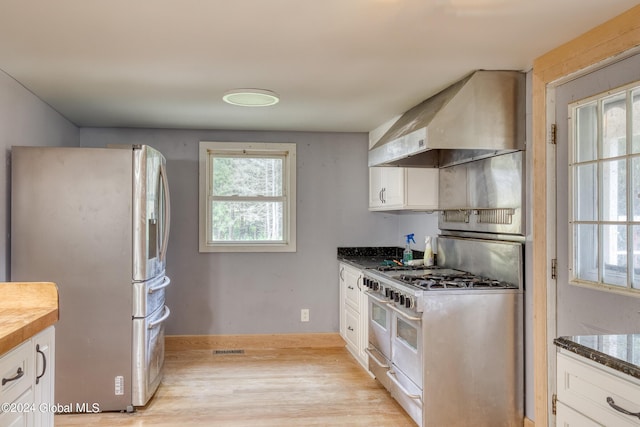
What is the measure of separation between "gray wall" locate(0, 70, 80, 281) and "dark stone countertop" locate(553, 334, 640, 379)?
3082 mm

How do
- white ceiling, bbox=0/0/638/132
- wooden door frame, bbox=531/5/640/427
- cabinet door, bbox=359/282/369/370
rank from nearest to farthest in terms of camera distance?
1. white ceiling, bbox=0/0/638/132
2. wooden door frame, bbox=531/5/640/427
3. cabinet door, bbox=359/282/369/370

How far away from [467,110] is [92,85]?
2399 millimetres

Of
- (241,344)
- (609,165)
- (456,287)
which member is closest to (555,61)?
(609,165)

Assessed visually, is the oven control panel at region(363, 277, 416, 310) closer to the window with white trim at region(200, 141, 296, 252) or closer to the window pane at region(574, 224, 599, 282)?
the window pane at region(574, 224, 599, 282)

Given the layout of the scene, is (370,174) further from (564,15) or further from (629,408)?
(629,408)

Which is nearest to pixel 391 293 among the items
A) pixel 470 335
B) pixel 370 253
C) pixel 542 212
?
pixel 470 335

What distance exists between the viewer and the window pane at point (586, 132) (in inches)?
89.7

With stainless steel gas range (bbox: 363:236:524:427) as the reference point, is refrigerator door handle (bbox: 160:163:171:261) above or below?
above

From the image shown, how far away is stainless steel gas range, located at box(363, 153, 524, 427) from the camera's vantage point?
8.71 feet

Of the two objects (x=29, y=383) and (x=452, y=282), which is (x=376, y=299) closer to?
(x=452, y=282)

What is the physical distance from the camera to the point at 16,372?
1.62m

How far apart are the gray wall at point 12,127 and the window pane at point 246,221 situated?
1.65 meters

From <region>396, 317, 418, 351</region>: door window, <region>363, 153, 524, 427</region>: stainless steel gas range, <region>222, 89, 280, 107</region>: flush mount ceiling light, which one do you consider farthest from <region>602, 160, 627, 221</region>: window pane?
<region>222, 89, 280, 107</region>: flush mount ceiling light

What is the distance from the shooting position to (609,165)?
219 cm
